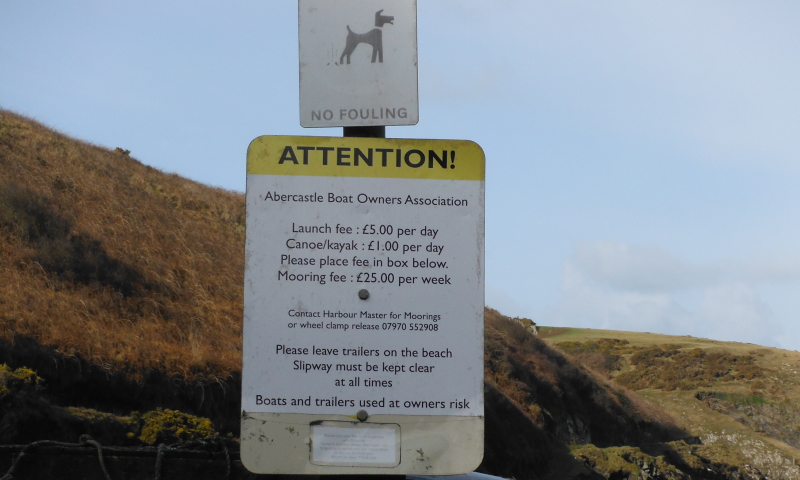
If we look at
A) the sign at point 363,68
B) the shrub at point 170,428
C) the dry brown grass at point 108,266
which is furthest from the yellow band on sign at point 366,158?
the dry brown grass at point 108,266

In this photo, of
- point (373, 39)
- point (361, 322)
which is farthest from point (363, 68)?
point (361, 322)

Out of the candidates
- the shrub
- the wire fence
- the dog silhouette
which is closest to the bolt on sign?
the dog silhouette

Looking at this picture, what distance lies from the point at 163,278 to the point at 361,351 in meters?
13.2

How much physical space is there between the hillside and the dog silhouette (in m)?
4.69

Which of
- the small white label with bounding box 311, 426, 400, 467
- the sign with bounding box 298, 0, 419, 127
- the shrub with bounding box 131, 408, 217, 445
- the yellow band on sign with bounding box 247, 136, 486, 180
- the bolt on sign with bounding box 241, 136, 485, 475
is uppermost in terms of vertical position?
the sign with bounding box 298, 0, 419, 127

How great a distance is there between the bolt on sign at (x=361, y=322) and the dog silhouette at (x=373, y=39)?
471mm

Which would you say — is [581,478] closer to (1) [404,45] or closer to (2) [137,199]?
(2) [137,199]

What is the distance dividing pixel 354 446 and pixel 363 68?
1322 mm

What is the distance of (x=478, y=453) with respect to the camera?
7.76ft

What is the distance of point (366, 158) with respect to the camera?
2.45 metres

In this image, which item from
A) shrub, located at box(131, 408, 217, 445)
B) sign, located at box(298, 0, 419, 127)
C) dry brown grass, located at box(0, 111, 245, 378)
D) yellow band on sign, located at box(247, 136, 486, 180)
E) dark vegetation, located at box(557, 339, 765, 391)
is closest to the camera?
yellow band on sign, located at box(247, 136, 486, 180)

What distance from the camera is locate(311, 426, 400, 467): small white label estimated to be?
Result: 2.34 metres

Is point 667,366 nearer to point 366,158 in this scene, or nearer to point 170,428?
point 170,428

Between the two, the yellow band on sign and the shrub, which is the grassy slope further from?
the yellow band on sign
